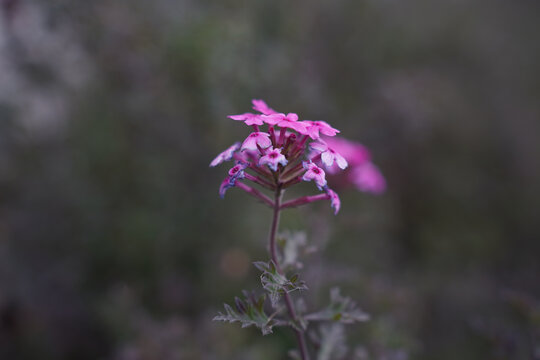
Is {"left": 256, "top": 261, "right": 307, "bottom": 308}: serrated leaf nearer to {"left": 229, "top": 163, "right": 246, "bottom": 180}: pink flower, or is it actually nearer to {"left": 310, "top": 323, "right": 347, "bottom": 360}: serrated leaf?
{"left": 229, "top": 163, "right": 246, "bottom": 180}: pink flower

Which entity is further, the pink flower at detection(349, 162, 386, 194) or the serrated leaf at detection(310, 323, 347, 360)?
the pink flower at detection(349, 162, 386, 194)

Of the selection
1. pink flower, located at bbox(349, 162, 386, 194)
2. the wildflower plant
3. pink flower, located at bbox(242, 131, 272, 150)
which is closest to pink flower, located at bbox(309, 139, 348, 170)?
the wildflower plant

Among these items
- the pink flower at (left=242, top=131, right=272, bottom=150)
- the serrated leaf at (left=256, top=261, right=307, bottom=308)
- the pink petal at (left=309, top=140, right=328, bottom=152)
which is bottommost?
the serrated leaf at (left=256, top=261, right=307, bottom=308)

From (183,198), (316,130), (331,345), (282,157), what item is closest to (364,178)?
(331,345)

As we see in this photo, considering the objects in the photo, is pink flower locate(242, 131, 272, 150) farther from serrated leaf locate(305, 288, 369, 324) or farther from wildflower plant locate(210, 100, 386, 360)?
serrated leaf locate(305, 288, 369, 324)

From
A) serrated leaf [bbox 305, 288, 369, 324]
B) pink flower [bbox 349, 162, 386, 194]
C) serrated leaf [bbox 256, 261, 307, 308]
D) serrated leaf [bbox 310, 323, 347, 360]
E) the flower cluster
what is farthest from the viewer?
pink flower [bbox 349, 162, 386, 194]

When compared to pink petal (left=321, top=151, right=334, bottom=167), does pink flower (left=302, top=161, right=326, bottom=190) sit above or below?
below

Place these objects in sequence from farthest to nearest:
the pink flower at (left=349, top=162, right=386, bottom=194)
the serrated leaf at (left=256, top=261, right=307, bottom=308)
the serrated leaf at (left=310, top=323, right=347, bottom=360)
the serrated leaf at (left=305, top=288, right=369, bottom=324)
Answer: the pink flower at (left=349, top=162, right=386, bottom=194) → the serrated leaf at (left=310, top=323, right=347, bottom=360) → the serrated leaf at (left=305, top=288, right=369, bottom=324) → the serrated leaf at (left=256, top=261, right=307, bottom=308)

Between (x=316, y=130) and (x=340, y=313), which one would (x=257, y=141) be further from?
(x=340, y=313)

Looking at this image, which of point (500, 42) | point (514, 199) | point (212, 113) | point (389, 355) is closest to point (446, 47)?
point (500, 42)
